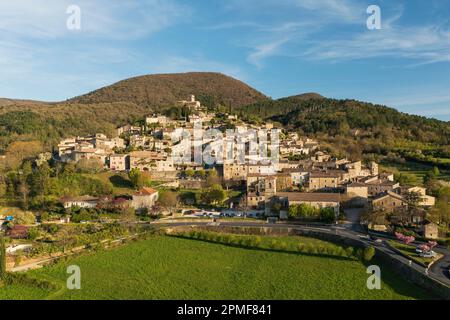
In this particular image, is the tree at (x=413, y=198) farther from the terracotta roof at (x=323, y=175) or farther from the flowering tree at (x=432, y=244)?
the terracotta roof at (x=323, y=175)

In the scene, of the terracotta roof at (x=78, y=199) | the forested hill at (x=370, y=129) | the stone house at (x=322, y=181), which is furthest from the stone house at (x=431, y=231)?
the forested hill at (x=370, y=129)

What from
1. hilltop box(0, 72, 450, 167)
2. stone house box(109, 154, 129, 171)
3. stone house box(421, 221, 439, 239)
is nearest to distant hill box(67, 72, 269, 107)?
hilltop box(0, 72, 450, 167)

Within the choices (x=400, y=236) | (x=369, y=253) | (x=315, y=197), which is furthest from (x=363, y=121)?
(x=369, y=253)

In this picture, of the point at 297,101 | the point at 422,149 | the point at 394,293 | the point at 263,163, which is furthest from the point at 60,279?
the point at 297,101

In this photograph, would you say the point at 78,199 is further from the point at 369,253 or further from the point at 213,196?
the point at 369,253

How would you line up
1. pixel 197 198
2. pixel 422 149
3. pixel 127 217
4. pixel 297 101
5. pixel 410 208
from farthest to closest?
pixel 297 101, pixel 422 149, pixel 197 198, pixel 127 217, pixel 410 208

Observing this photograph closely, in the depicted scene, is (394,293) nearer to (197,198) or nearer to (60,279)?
(60,279)
